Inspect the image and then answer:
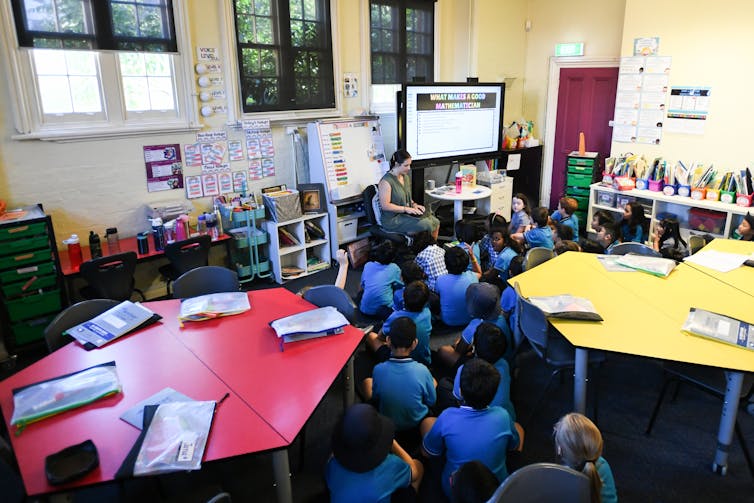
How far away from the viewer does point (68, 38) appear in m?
4.03

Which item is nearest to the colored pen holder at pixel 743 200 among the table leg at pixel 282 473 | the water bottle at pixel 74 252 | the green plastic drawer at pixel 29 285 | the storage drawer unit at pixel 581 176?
the storage drawer unit at pixel 581 176

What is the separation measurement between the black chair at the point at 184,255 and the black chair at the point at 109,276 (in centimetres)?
31

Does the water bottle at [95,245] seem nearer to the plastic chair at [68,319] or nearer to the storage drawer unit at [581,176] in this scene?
the plastic chair at [68,319]

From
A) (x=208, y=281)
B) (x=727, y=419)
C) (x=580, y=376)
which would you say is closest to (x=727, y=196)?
(x=727, y=419)

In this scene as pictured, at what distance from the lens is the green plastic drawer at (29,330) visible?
3.79 metres

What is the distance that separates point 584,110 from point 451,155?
2.07 meters

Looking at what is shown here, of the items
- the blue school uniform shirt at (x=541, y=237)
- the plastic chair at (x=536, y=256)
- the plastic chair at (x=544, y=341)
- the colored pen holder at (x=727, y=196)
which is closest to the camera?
the plastic chair at (x=544, y=341)

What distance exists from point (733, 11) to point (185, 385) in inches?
230

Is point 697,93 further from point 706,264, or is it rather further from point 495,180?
point 706,264

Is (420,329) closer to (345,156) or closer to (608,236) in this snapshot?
(608,236)

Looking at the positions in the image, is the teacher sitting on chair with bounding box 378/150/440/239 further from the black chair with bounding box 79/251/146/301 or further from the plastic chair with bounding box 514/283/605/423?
the black chair with bounding box 79/251/146/301

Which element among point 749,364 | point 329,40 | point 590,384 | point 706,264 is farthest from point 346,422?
point 329,40

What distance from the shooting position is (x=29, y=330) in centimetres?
384

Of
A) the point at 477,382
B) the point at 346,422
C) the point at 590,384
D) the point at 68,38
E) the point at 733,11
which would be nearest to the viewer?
the point at 346,422
